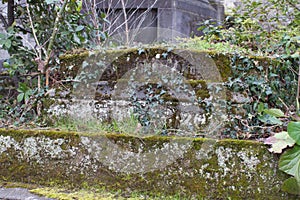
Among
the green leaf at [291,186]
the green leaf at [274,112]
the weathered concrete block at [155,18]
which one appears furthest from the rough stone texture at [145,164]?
the weathered concrete block at [155,18]

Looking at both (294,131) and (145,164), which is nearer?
(294,131)

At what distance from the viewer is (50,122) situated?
2.01 meters

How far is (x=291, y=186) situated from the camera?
4.16 ft

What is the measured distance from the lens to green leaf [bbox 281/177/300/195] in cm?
126

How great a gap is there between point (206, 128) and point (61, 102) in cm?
99

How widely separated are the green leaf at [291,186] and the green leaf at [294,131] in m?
0.17

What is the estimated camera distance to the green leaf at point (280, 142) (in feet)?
4.34

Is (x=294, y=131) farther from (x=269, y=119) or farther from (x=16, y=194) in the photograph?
(x=16, y=194)

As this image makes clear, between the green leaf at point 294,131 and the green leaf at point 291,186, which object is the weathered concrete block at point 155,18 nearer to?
the green leaf at point 294,131

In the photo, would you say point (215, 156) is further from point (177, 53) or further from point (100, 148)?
point (177, 53)

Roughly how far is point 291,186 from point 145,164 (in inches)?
25.6

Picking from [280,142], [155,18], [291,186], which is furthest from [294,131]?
[155,18]

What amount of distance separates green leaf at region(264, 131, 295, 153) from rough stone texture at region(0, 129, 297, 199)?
31 millimetres

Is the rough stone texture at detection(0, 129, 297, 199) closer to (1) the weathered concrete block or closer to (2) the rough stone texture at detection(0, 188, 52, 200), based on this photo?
(2) the rough stone texture at detection(0, 188, 52, 200)
